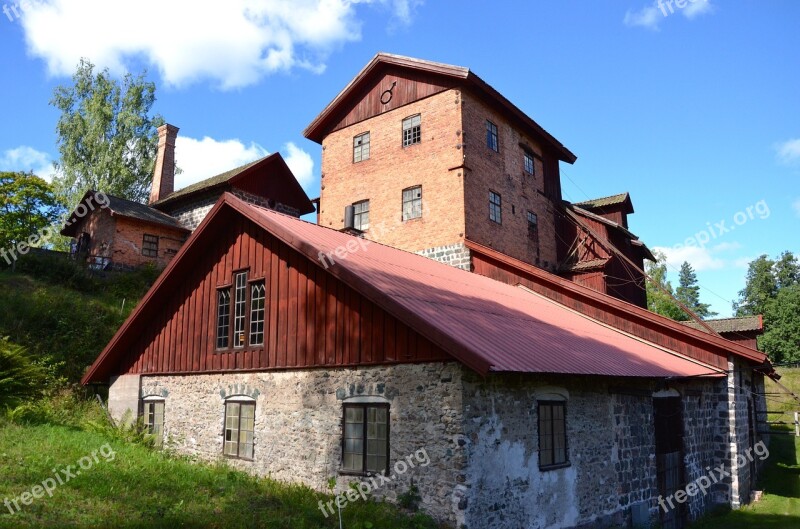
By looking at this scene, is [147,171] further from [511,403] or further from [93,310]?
[511,403]

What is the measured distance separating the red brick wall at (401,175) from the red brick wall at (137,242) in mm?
9413

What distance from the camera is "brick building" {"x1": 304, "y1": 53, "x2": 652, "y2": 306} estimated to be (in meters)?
22.0

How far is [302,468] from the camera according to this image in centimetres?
1184

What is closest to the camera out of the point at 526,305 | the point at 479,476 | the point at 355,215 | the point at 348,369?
the point at 479,476

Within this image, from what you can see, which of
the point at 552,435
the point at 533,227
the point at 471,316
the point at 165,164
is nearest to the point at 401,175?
the point at 533,227

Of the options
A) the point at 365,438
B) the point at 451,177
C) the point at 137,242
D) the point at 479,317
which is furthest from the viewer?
the point at 137,242

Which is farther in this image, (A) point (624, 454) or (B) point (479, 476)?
(A) point (624, 454)

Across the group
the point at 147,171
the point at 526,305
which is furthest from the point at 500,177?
the point at 147,171

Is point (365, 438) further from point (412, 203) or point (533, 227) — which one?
point (533, 227)

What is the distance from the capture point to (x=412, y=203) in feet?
75.5

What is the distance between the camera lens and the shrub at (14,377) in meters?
15.1

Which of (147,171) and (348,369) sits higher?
(147,171)

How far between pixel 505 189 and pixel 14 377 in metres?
17.6

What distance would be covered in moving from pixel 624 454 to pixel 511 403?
4337 mm
